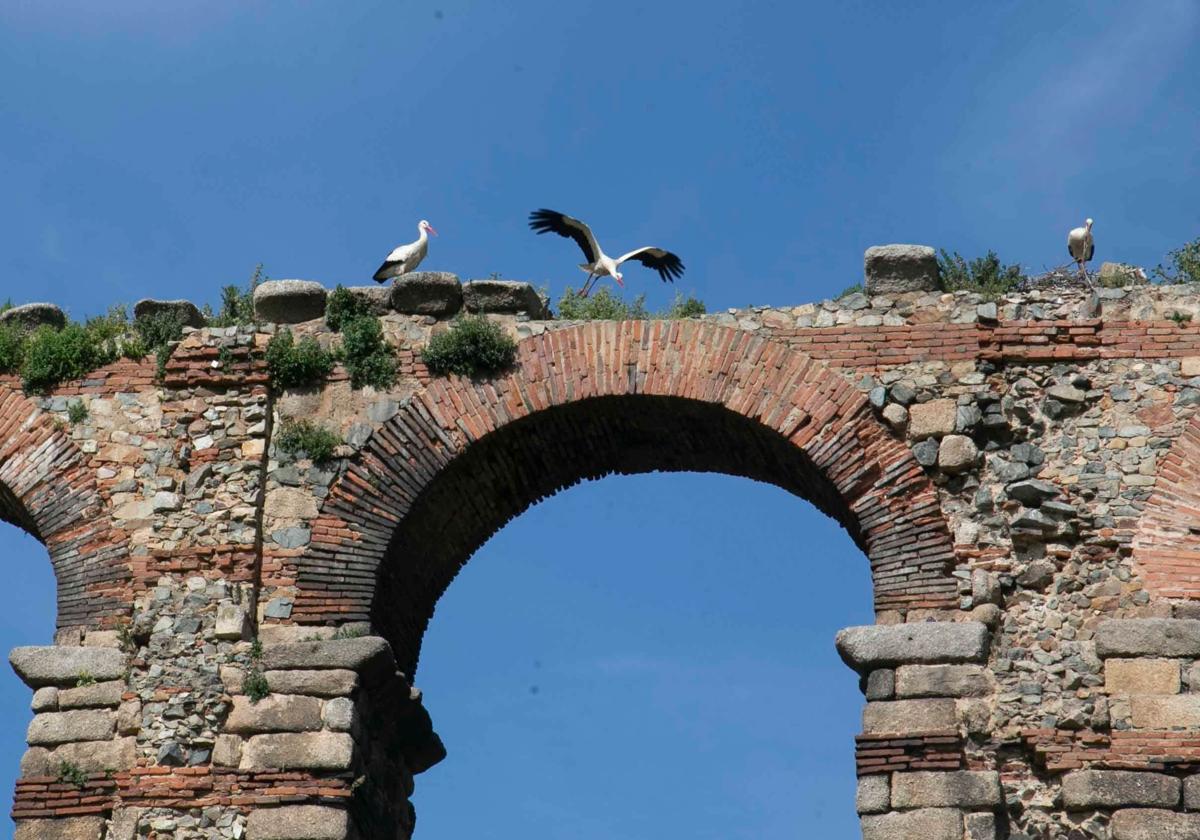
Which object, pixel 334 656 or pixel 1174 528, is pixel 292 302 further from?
pixel 1174 528

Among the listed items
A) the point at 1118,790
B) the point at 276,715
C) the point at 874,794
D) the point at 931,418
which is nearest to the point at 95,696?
the point at 276,715

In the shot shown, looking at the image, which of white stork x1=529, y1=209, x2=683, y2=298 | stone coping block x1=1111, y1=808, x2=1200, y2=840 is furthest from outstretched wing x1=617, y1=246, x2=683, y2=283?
stone coping block x1=1111, y1=808, x2=1200, y2=840

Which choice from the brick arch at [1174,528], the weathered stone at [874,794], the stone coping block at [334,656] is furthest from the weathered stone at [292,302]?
the brick arch at [1174,528]

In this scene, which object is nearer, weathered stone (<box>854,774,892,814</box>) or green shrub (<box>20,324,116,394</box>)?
→ weathered stone (<box>854,774,892,814</box>)

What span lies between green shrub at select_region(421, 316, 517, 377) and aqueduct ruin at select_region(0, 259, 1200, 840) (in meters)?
0.09

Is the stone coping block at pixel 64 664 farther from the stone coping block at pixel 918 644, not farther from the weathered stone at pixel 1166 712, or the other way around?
the weathered stone at pixel 1166 712

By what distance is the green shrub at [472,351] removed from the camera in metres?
15.2

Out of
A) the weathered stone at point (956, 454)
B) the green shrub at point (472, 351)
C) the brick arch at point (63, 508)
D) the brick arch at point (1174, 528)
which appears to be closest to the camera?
the brick arch at point (1174, 528)

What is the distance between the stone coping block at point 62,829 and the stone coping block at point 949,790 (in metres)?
5.09

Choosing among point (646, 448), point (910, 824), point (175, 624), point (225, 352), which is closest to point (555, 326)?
point (646, 448)

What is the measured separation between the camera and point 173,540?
1491 centimetres

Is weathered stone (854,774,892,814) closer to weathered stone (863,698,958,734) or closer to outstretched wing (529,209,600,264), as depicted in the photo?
weathered stone (863,698,958,734)

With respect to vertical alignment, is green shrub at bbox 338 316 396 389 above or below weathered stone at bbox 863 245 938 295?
below

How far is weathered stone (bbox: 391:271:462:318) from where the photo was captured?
15.7 m
